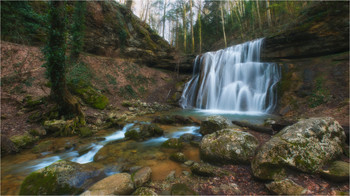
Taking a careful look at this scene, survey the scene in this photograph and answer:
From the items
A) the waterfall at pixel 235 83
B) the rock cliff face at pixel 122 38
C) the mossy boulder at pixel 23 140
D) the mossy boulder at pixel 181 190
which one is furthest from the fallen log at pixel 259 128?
the rock cliff face at pixel 122 38

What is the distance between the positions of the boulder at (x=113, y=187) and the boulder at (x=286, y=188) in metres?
2.18

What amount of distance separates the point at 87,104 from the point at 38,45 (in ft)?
25.6

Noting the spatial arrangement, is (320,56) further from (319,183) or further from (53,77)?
(53,77)

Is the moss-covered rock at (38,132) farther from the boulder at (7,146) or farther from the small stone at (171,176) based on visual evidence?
the small stone at (171,176)

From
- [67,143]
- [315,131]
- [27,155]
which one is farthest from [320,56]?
[27,155]

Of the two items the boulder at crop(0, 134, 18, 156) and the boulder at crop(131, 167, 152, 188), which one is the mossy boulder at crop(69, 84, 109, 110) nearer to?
the boulder at crop(0, 134, 18, 156)

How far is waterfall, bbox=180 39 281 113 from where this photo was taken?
10086mm

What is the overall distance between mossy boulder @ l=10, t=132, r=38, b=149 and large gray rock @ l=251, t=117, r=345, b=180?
6.05 m

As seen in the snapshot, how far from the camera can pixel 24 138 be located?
4.22m

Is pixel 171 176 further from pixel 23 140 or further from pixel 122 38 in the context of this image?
pixel 122 38

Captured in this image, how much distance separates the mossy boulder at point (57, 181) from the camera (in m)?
2.29

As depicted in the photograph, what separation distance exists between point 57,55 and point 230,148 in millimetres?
6907

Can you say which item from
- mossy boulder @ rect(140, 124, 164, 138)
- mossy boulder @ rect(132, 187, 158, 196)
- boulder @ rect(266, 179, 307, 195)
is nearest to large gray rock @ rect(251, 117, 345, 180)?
boulder @ rect(266, 179, 307, 195)

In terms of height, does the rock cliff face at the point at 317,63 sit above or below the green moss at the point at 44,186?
above
